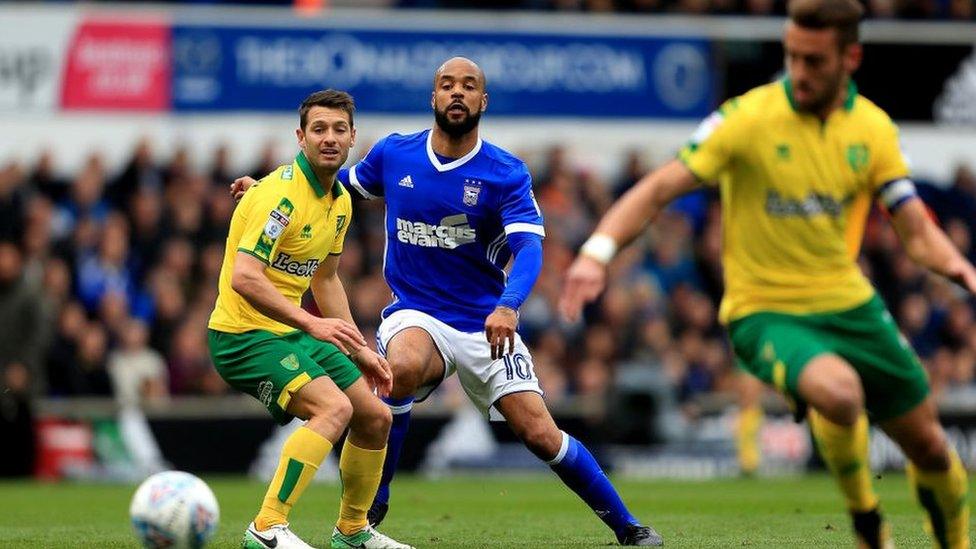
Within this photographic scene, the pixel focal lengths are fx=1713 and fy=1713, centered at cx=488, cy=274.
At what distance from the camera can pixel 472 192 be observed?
391 inches

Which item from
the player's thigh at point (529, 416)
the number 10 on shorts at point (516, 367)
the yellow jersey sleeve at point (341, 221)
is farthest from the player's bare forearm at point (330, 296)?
the player's thigh at point (529, 416)

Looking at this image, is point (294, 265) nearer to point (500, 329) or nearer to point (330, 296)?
point (330, 296)

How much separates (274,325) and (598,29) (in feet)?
Result: 44.6

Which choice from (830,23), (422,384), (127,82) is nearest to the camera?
(830,23)

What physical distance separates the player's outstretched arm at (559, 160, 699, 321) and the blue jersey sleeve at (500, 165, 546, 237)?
2699 millimetres

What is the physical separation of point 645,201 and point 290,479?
8.94ft

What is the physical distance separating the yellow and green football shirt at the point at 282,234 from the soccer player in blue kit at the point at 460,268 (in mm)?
694

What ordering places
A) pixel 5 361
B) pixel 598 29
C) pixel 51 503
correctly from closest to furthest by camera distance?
pixel 51 503 → pixel 5 361 → pixel 598 29

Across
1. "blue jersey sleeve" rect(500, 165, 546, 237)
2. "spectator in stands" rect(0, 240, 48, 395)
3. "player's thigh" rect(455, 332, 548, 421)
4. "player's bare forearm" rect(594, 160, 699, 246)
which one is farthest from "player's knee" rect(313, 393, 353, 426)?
"spectator in stands" rect(0, 240, 48, 395)

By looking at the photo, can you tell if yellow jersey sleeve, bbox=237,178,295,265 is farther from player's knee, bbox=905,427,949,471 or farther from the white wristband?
player's knee, bbox=905,427,949,471

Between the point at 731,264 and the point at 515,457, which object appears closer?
the point at 731,264

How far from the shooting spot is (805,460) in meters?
20.1

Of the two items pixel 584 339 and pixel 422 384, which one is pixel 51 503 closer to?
pixel 422 384

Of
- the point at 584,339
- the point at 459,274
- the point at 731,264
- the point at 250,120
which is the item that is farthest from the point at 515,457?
the point at 731,264
